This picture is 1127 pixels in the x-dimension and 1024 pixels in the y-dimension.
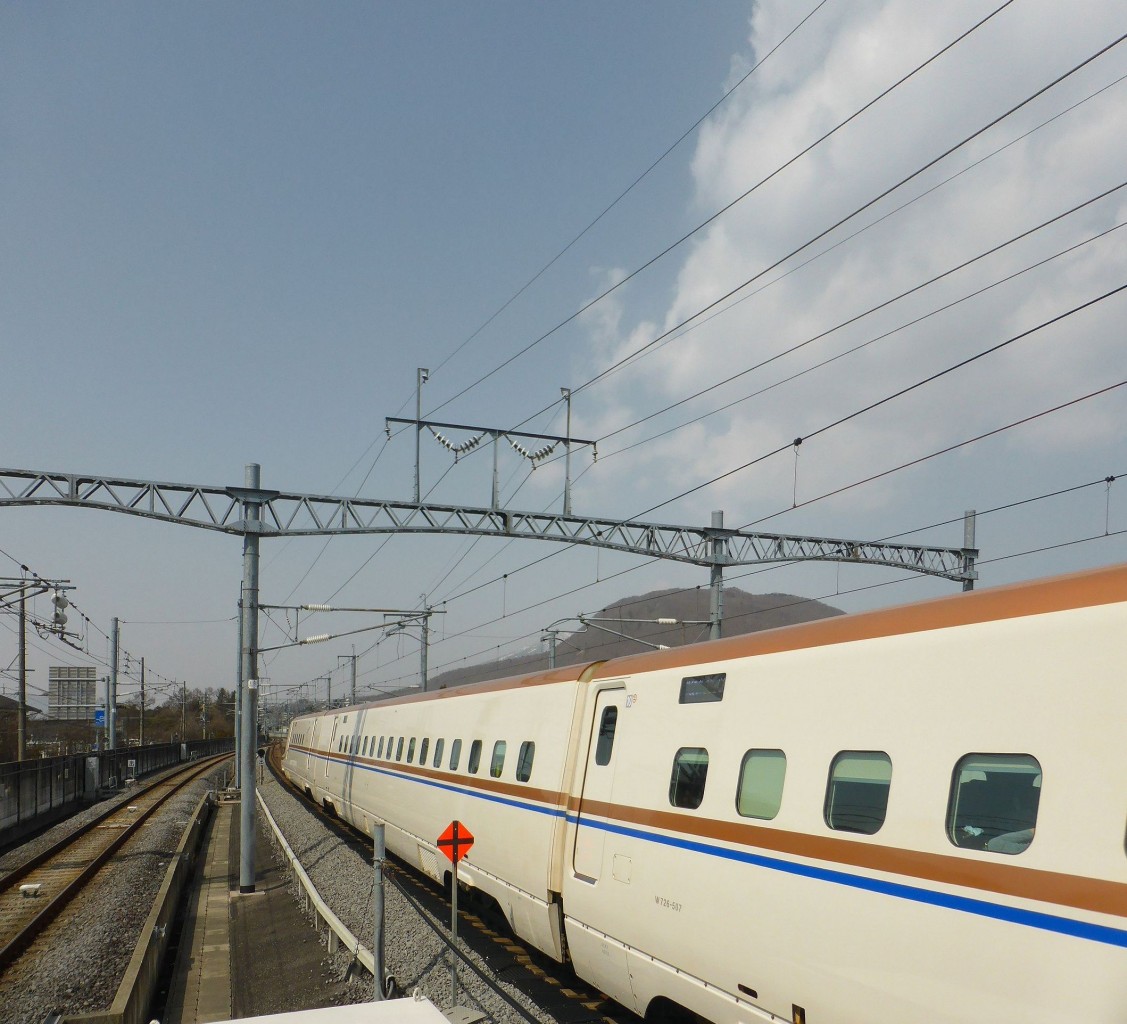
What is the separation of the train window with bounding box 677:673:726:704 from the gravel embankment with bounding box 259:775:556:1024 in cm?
391

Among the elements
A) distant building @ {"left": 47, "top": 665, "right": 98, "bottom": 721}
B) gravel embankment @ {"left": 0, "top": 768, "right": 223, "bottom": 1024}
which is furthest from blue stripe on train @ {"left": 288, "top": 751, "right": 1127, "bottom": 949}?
distant building @ {"left": 47, "top": 665, "right": 98, "bottom": 721}

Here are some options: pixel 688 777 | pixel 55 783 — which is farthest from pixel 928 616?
pixel 55 783

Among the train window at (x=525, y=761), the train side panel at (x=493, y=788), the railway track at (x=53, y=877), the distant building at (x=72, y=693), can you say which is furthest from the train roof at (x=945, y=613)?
the distant building at (x=72, y=693)

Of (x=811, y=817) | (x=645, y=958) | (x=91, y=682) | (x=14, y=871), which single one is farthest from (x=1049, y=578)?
(x=91, y=682)

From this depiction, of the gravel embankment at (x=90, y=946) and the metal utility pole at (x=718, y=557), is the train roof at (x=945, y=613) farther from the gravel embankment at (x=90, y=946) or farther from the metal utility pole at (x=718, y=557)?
the metal utility pole at (x=718, y=557)

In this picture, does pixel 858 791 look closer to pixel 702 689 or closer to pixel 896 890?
pixel 896 890

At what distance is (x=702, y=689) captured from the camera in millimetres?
7973

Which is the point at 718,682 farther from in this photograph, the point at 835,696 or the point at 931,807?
the point at 931,807

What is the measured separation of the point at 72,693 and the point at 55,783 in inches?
1039

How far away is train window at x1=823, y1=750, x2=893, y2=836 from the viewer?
5734 mm

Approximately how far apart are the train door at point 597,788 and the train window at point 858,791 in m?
3.35

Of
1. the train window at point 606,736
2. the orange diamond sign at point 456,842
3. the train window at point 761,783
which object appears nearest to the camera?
the train window at point 761,783

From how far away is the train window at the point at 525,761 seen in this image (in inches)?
444

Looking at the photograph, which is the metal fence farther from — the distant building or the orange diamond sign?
the orange diamond sign
